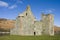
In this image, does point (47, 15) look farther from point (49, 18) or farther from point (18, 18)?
point (18, 18)

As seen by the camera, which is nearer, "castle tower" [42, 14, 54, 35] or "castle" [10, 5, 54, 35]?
"castle" [10, 5, 54, 35]

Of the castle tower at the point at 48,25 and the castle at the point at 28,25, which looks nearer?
the castle at the point at 28,25

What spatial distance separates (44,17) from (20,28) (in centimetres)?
1345

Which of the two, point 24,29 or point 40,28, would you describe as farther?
point 40,28

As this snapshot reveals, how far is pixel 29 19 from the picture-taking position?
2657 inches

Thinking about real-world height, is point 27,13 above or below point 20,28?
above

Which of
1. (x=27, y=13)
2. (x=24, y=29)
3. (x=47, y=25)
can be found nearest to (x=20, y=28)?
(x=24, y=29)

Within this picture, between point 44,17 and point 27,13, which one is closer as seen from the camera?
point 27,13

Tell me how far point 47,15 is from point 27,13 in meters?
10.4

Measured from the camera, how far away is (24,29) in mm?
66562

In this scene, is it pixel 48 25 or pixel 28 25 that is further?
pixel 48 25

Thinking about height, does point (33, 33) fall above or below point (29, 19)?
below

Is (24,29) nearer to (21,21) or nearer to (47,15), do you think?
(21,21)

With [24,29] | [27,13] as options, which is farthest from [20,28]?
[27,13]
